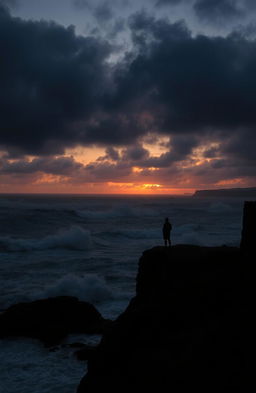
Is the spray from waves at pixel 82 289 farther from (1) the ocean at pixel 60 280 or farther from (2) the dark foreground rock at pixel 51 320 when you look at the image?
(2) the dark foreground rock at pixel 51 320

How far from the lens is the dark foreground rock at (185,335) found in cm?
632

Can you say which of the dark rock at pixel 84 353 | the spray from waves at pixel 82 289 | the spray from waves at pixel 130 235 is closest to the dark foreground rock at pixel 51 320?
the dark rock at pixel 84 353

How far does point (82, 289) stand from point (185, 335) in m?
11.8

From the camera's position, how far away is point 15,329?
41.9ft

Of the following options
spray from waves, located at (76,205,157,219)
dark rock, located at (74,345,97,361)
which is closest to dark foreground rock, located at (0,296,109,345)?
dark rock, located at (74,345,97,361)

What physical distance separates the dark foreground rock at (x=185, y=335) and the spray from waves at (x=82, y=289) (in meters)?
8.21

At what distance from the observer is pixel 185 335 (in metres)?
7.26

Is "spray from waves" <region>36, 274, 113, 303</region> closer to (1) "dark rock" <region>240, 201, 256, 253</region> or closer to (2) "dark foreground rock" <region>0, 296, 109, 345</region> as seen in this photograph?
(2) "dark foreground rock" <region>0, 296, 109, 345</region>

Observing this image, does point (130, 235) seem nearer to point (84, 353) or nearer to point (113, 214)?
point (84, 353)

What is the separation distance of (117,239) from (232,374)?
1383 inches

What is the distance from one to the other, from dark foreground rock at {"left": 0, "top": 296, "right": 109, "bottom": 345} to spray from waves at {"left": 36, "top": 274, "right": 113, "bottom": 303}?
13.1 feet

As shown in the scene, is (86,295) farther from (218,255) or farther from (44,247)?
(44,247)

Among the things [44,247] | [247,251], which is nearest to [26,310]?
[247,251]

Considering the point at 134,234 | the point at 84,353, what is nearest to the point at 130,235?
the point at 134,234
